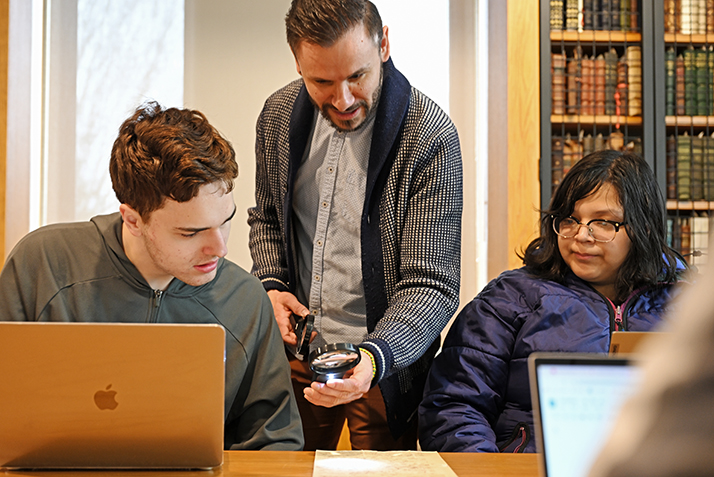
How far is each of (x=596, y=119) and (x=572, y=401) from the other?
7.36ft

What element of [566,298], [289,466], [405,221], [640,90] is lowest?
[289,466]

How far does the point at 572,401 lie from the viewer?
811 millimetres

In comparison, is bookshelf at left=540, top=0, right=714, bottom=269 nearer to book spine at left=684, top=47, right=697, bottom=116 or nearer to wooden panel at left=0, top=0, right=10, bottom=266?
book spine at left=684, top=47, right=697, bottom=116

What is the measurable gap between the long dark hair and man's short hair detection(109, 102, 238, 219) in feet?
3.17

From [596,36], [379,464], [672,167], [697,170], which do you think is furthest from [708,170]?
[379,464]

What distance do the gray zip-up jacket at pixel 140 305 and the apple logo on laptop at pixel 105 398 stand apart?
0.46 meters

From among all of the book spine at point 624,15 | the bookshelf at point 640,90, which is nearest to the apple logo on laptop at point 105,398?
the bookshelf at point 640,90

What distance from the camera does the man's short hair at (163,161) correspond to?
147 centimetres

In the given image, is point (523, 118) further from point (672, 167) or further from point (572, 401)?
point (572, 401)

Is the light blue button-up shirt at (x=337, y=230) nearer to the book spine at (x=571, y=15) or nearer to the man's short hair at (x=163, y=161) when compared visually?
the man's short hair at (x=163, y=161)

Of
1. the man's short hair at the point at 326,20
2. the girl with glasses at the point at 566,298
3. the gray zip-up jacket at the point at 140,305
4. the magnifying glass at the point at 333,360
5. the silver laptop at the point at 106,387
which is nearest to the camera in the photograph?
the silver laptop at the point at 106,387

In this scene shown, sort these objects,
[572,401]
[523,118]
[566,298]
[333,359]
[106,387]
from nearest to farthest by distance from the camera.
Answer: [572,401]
[106,387]
[333,359]
[566,298]
[523,118]

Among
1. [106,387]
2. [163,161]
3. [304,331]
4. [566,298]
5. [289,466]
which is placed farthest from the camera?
[566,298]

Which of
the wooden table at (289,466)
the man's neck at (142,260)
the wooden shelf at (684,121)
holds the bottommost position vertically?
the wooden table at (289,466)
